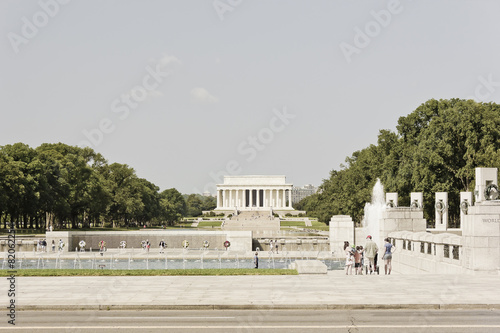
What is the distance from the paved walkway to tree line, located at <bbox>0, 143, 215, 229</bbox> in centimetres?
5856

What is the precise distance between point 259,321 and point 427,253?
14.4 metres

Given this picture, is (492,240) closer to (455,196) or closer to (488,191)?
(488,191)

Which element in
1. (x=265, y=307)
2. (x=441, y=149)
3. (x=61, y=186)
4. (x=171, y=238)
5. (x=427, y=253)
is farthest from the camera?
(x=61, y=186)

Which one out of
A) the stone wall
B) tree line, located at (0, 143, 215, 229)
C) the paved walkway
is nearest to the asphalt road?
the paved walkway

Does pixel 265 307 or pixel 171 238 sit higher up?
pixel 265 307

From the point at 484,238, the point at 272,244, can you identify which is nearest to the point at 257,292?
the point at 484,238

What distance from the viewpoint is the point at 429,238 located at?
2648 cm

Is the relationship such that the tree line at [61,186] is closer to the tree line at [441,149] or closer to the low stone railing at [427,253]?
the tree line at [441,149]

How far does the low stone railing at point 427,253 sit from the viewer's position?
80.7 ft

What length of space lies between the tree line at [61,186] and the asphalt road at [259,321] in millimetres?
64968

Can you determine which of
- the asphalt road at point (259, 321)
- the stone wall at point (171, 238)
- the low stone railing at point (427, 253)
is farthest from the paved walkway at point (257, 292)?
the stone wall at point (171, 238)

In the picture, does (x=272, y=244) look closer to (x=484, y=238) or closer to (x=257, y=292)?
(x=484, y=238)

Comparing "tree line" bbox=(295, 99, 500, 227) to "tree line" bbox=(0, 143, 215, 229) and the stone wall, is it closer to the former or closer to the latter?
the stone wall

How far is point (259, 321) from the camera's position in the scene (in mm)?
14961
